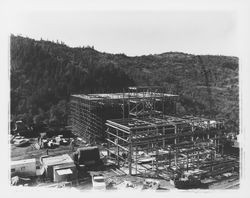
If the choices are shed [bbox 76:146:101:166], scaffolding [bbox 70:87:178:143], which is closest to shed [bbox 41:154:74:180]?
shed [bbox 76:146:101:166]

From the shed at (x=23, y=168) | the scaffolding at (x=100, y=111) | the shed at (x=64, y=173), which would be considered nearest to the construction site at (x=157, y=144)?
the scaffolding at (x=100, y=111)

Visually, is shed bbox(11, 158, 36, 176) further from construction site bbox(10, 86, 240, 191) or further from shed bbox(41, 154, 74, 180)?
shed bbox(41, 154, 74, 180)

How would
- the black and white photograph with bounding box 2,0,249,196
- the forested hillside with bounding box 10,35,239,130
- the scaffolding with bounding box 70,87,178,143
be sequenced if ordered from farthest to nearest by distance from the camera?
the forested hillside with bounding box 10,35,239,130 → the scaffolding with bounding box 70,87,178,143 → the black and white photograph with bounding box 2,0,249,196

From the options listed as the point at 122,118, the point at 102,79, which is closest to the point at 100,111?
the point at 122,118

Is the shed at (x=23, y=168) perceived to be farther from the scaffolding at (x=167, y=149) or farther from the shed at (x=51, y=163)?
the scaffolding at (x=167, y=149)

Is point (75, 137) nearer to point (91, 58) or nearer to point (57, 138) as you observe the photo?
point (57, 138)

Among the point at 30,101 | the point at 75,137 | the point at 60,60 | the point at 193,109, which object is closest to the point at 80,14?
the point at 75,137
